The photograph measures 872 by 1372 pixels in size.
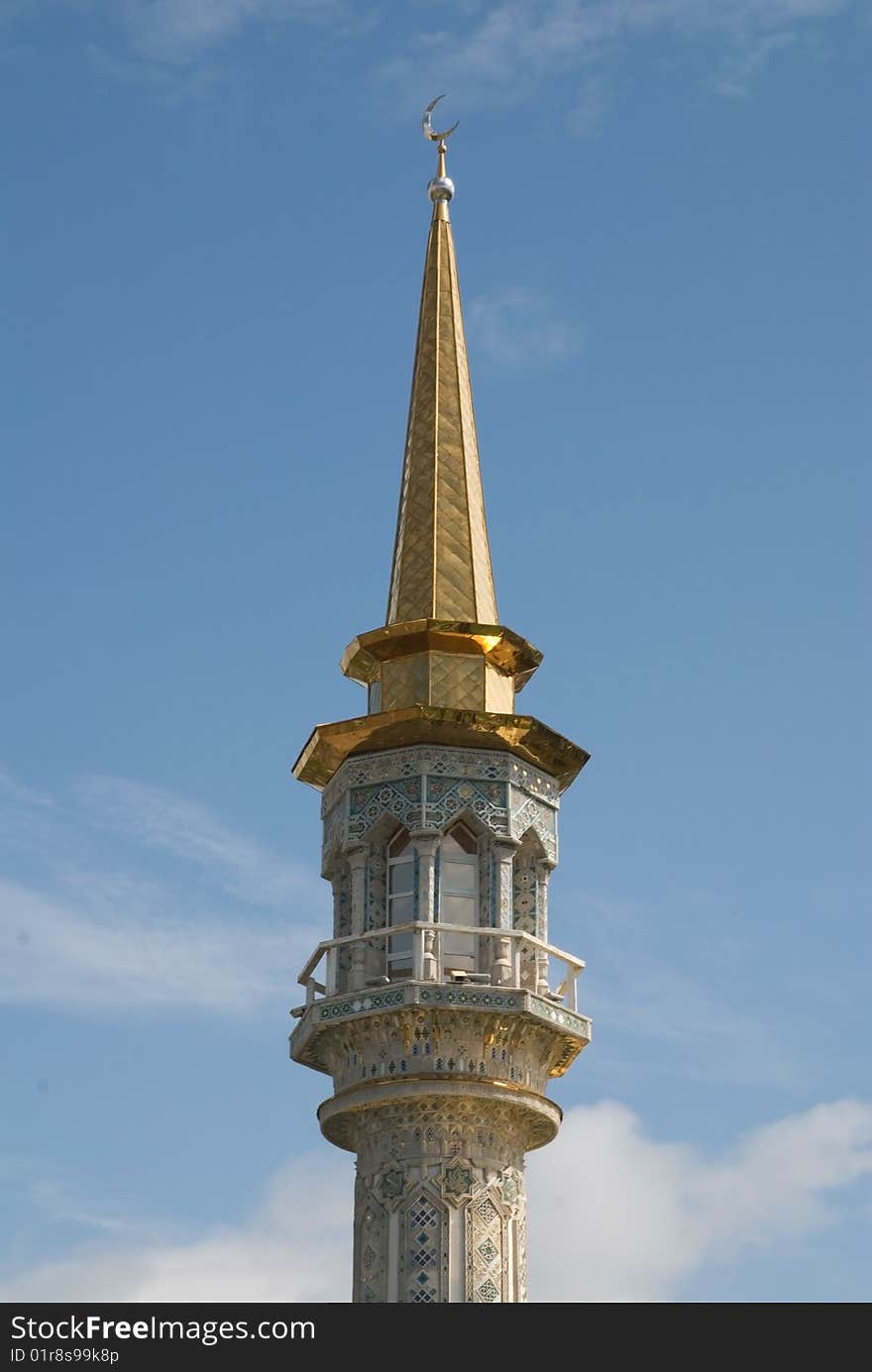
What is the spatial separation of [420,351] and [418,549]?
339 centimetres

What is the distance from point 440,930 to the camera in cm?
3206

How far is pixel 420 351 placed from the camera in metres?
37.5

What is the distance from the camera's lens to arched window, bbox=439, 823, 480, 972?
32656 mm

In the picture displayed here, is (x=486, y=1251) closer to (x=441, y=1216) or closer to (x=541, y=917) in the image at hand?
(x=441, y=1216)

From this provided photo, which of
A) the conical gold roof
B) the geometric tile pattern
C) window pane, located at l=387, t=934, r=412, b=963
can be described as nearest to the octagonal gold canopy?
the conical gold roof

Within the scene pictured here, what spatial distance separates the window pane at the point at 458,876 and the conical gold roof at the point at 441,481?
3.28 m

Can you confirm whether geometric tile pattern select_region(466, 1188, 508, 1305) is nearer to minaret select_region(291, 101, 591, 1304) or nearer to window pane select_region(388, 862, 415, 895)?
minaret select_region(291, 101, 591, 1304)

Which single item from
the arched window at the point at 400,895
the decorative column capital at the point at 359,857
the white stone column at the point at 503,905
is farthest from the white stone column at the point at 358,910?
the white stone column at the point at 503,905

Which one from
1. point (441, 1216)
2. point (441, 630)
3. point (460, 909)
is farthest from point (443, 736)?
point (441, 1216)

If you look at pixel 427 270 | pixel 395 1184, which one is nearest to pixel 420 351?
pixel 427 270

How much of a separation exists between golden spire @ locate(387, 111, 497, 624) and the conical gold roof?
13 mm

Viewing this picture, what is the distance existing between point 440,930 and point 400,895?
39.6 inches
